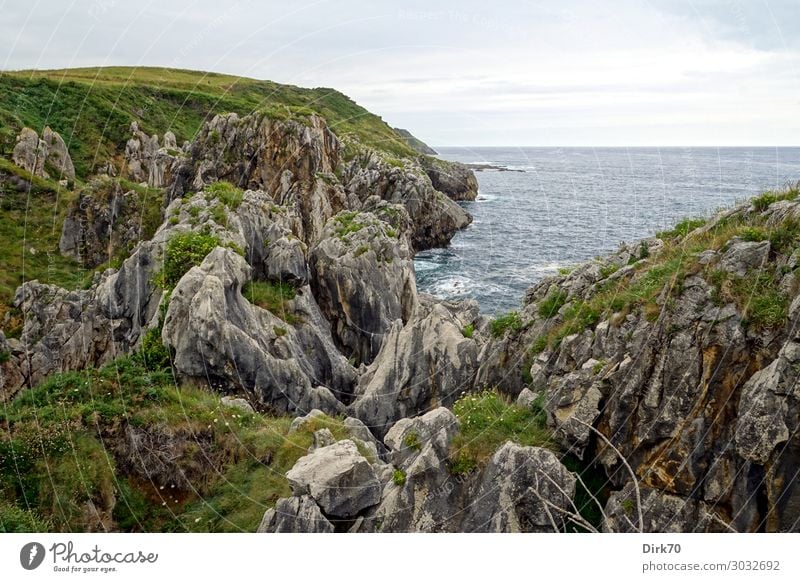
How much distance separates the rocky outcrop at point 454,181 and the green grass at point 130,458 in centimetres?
10093

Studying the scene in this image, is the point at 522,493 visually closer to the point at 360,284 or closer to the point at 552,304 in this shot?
the point at 552,304

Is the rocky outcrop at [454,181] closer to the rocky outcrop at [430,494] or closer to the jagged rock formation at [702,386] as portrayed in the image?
the jagged rock formation at [702,386]

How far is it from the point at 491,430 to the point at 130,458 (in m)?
8.96

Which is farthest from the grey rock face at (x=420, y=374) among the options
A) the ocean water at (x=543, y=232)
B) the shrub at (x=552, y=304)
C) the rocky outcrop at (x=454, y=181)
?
the rocky outcrop at (x=454, y=181)

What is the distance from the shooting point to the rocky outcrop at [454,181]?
113062 millimetres

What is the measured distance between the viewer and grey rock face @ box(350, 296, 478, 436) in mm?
18531

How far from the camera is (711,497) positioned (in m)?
8.76

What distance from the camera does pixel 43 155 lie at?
5906cm

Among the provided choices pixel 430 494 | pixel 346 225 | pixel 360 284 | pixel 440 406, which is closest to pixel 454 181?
pixel 346 225

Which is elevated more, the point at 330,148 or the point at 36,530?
the point at 330,148

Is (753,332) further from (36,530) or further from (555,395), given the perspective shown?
(36,530)

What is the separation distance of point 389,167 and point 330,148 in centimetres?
2342

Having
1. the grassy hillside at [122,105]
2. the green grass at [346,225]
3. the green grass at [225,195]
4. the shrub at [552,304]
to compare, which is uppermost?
the grassy hillside at [122,105]
